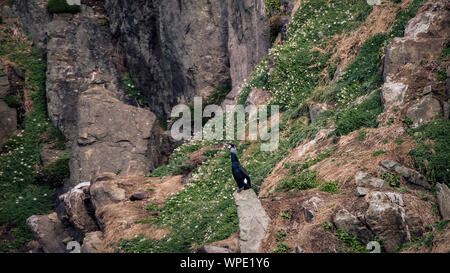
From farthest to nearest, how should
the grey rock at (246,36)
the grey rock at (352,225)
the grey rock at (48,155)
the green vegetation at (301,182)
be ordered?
the grey rock at (48,155), the grey rock at (246,36), the green vegetation at (301,182), the grey rock at (352,225)

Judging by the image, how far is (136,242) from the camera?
1566 centimetres

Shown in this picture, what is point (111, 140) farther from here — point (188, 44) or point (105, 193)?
point (188, 44)

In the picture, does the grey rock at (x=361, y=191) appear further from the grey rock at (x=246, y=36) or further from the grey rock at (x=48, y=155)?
the grey rock at (x=48, y=155)

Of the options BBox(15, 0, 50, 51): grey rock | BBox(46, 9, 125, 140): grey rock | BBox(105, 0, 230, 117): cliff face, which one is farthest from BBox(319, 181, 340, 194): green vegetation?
BBox(15, 0, 50, 51): grey rock

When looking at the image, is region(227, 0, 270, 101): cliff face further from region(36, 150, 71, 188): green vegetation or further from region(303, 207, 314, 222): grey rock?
region(303, 207, 314, 222): grey rock

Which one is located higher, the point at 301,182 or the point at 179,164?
the point at 301,182

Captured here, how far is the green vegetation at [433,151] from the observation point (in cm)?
1192

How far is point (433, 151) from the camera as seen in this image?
12312mm

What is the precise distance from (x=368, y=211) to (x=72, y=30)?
23578mm

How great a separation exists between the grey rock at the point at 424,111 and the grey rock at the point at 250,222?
4.31m

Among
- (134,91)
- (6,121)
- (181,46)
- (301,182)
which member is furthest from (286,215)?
(6,121)

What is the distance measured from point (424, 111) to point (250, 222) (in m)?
5.03

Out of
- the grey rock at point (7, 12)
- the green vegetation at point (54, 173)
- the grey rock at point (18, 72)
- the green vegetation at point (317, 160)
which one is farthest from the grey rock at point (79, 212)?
the grey rock at point (7, 12)

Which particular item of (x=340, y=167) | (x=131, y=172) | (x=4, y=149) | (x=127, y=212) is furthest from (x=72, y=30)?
(x=340, y=167)
